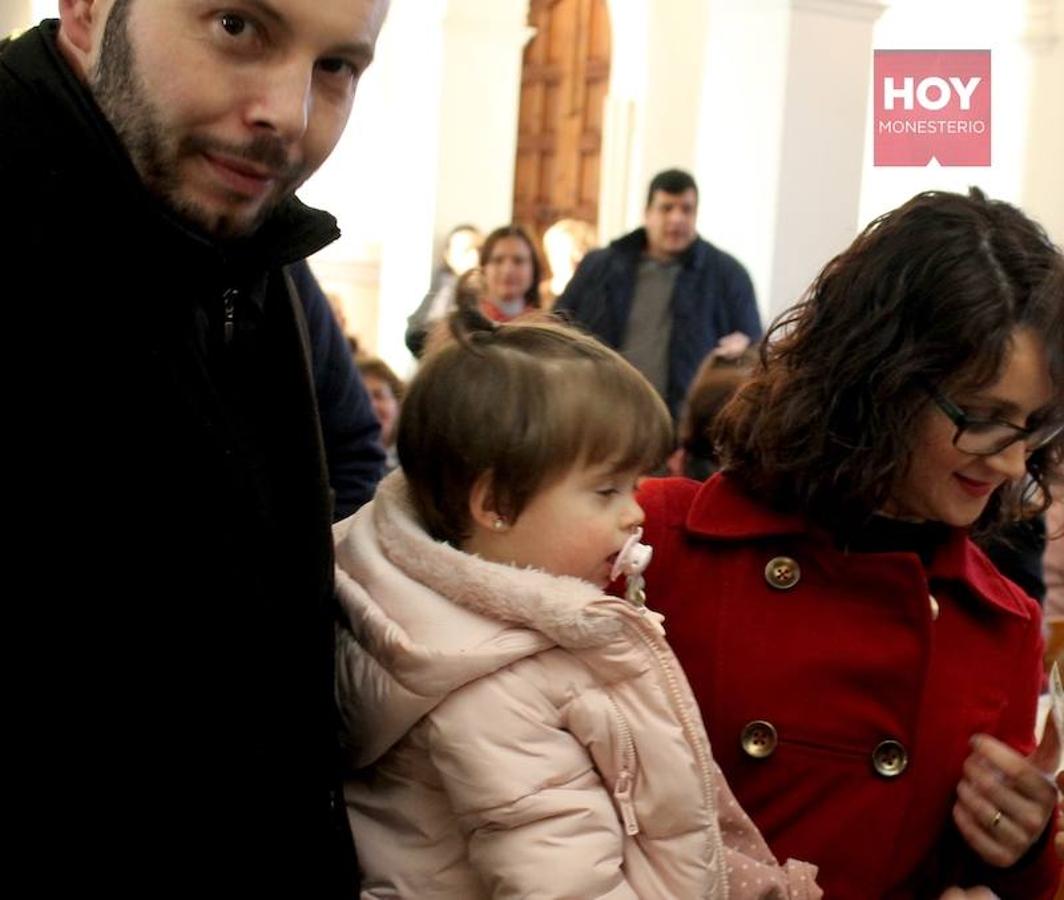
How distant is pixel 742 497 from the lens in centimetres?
241

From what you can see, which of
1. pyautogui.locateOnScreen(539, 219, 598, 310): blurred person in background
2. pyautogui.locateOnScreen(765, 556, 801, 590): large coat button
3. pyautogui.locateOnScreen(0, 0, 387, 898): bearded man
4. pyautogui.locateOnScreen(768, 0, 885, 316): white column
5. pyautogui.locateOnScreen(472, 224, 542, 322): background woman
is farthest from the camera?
pyautogui.locateOnScreen(539, 219, 598, 310): blurred person in background

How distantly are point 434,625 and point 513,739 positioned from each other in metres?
0.15

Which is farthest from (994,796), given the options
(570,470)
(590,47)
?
(590,47)

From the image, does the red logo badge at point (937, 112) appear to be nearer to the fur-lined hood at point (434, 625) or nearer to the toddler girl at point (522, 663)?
the toddler girl at point (522, 663)

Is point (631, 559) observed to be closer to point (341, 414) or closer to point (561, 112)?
point (341, 414)

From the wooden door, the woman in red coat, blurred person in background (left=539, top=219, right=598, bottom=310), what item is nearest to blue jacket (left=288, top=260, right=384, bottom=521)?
the woman in red coat

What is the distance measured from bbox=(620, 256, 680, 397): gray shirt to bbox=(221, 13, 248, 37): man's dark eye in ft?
17.2

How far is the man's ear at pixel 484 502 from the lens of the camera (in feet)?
6.66

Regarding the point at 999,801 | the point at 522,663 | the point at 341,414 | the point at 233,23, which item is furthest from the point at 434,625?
the point at 341,414

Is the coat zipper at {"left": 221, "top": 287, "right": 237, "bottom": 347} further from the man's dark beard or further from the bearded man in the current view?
the man's dark beard

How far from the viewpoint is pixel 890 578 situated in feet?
7.66

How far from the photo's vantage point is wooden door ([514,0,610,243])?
14844mm

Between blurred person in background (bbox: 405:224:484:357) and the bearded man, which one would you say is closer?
the bearded man

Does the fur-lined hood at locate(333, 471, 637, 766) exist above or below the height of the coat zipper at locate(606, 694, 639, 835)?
above
